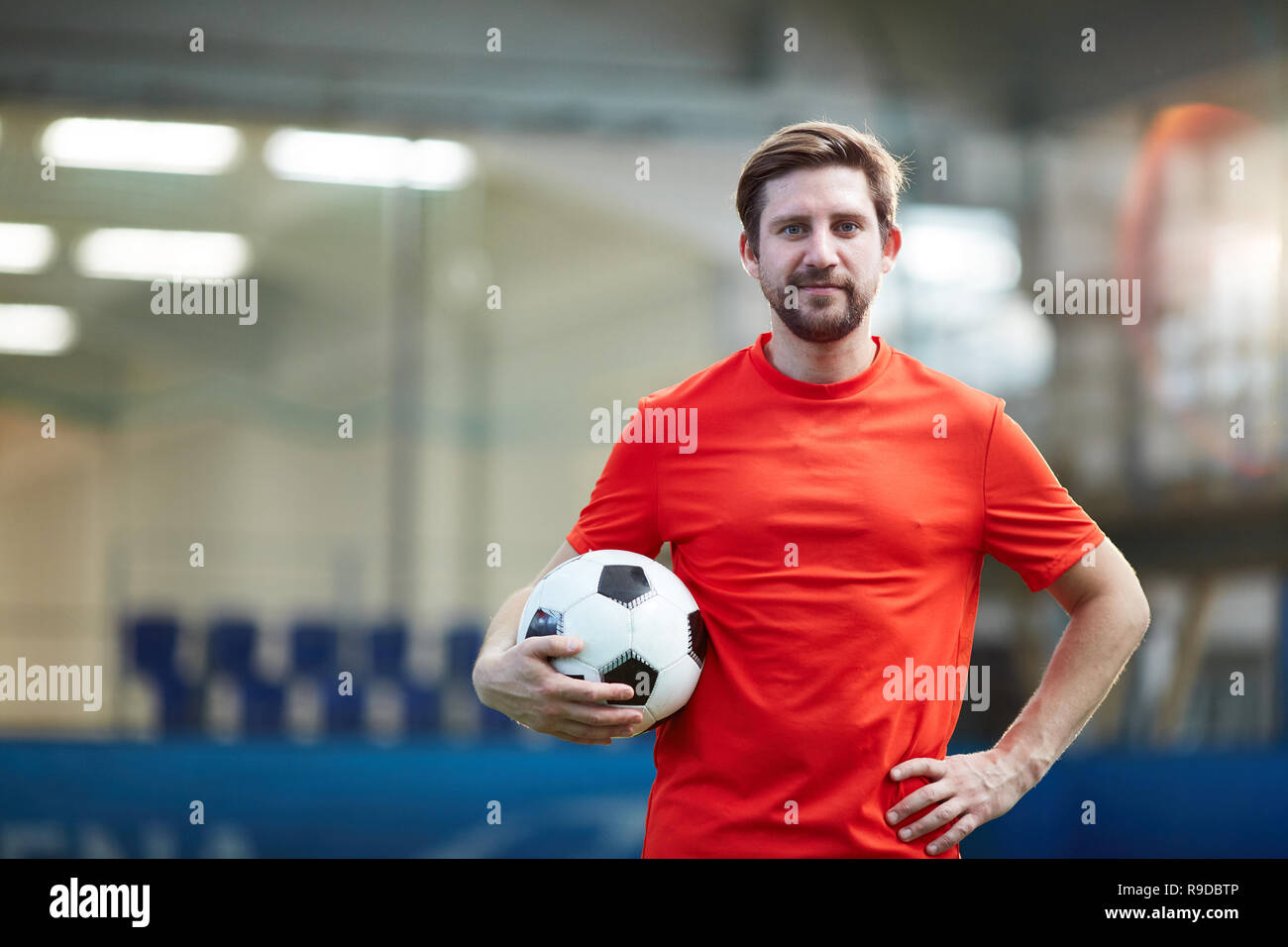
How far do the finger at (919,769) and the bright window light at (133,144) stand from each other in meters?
9.39

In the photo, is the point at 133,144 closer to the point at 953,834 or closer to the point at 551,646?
the point at 551,646

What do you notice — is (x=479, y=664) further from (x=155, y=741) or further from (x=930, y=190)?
(x=930, y=190)

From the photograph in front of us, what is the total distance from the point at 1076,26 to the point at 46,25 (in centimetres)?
770

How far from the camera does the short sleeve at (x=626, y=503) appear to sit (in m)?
2.06

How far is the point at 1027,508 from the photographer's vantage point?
1939 millimetres

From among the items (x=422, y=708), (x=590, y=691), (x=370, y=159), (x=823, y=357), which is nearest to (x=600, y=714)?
(x=590, y=691)

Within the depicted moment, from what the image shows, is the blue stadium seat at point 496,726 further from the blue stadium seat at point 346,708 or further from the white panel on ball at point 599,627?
the white panel on ball at point 599,627

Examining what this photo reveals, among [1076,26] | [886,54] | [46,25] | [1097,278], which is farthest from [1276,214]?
[46,25]

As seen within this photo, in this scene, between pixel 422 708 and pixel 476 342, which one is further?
pixel 476 342

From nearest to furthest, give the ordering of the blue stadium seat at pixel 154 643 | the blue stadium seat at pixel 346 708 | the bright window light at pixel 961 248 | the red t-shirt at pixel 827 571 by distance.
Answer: the red t-shirt at pixel 827 571 → the blue stadium seat at pixel 346 708 → the blue stadium seat at pixel 154 643 → the bright window light at pixel 961 248

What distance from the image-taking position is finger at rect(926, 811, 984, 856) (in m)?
1.90

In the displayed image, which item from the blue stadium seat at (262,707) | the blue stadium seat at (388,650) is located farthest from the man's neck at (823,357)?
the blue stadium seat at (388,650)

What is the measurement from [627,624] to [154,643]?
7.88 metres

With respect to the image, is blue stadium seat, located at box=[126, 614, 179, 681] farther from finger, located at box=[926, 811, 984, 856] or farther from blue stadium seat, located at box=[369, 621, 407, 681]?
finger, located at box=[926, 811, 984, 856]
